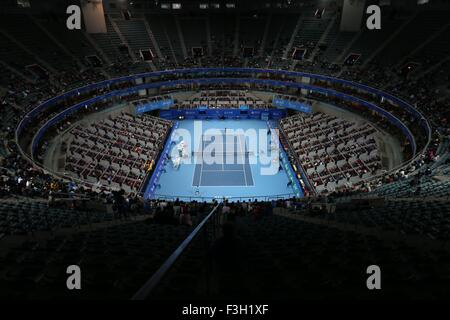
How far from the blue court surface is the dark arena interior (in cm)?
23

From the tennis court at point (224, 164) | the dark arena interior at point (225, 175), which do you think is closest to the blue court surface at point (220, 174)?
the tennis court at point (224, 164)

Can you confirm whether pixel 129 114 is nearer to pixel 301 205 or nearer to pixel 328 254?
pixel 301 205

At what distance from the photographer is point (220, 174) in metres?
34.8

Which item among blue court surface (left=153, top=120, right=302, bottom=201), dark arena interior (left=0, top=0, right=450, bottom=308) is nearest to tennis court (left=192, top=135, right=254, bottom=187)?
blue court surface (left=153, top=120, right=302, bottom=201)

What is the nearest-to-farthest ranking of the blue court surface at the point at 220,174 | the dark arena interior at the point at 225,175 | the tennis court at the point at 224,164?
the dark arena interior at the point at 225,175, the blue court surface at the point at 220,174, the tennis court at the point at 224,164

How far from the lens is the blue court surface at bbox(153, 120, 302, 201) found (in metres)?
31.5

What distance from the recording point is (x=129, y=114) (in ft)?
151

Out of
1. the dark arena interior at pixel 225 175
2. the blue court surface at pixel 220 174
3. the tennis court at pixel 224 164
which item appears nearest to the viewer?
the dark arena interior at pixel 225 175

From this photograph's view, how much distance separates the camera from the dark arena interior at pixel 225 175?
5988mm

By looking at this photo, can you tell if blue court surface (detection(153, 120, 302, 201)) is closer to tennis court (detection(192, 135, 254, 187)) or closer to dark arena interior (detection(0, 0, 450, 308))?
tennis court (detection(192, 135, 254, 187))

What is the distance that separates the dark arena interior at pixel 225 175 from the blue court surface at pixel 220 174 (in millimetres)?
226

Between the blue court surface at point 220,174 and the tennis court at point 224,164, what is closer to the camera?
the blue court surface at point 220,174

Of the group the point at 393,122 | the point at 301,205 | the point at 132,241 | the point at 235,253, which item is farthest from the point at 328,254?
the point at 393,122

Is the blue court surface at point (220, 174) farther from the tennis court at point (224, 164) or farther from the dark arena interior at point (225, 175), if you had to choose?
the dark arena interior at point (225, 175)
